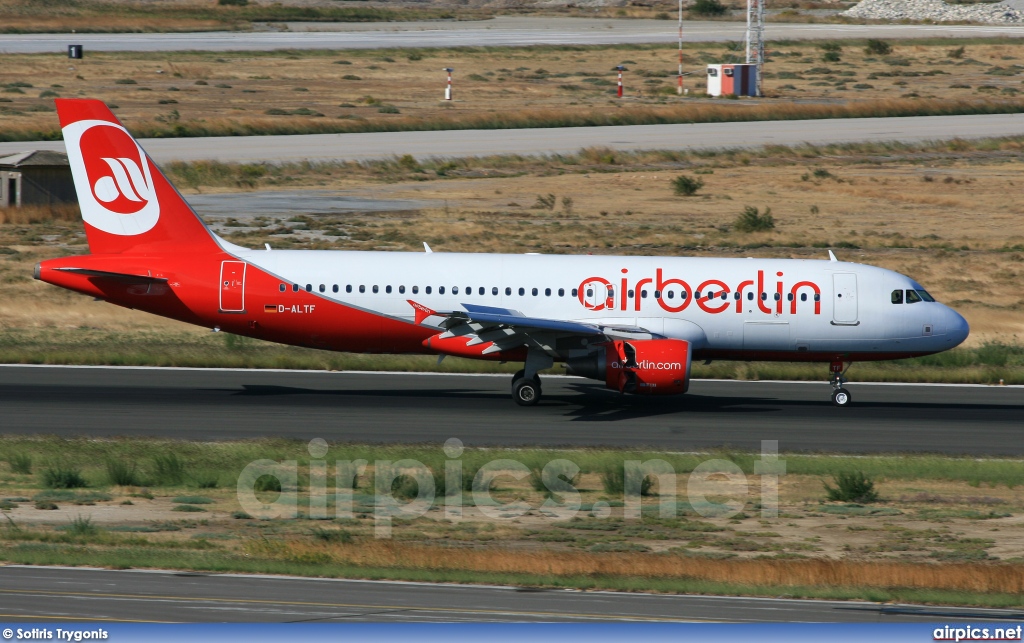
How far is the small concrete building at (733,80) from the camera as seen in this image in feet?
328

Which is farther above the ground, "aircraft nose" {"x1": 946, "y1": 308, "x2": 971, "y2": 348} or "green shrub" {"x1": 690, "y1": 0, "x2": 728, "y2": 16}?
"green shrub" {"x1": 690, "y1": 0, "x2": 728, "y2": 16}

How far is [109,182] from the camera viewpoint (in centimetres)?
3434

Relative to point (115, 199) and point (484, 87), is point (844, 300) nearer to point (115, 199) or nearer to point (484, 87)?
point (115, 199)

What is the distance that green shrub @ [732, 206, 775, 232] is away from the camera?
5788 cm

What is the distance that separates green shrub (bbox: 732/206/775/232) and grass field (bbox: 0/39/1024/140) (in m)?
29.6

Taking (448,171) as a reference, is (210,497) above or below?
below

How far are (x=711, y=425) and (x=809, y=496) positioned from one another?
6063 mm

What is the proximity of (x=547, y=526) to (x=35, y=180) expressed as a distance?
42.4m

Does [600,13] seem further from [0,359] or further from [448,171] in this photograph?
[0,359]

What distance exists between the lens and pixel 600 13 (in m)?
180

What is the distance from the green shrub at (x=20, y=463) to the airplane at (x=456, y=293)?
706 cm

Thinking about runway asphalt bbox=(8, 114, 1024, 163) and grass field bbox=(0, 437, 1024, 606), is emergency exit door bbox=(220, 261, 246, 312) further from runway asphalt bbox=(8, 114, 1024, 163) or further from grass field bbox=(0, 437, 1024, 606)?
runway asphalt bbox=(8, 114, 1024, 163)

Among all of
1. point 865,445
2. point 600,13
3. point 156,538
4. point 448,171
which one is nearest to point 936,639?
point 156,538

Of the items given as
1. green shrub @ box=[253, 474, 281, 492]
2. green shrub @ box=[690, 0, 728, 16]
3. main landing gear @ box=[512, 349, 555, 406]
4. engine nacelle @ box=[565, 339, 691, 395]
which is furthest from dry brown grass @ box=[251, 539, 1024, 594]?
green shrub @ box=[690, 0, 728, 16]
